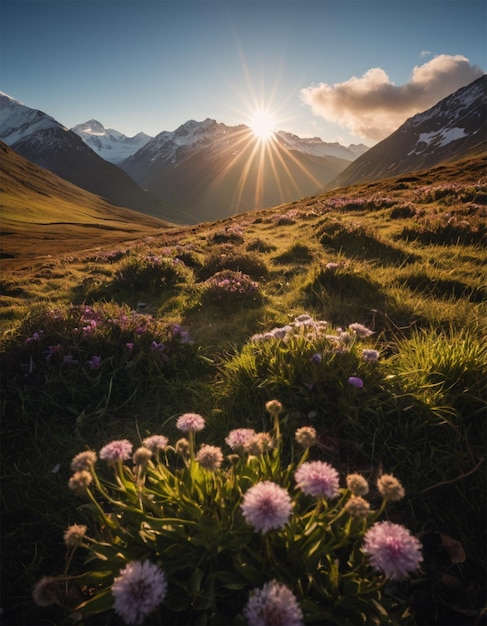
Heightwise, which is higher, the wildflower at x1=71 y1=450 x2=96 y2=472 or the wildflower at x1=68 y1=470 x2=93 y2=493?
the wildflower at x1=68 y1=470 x2=93 y2=493

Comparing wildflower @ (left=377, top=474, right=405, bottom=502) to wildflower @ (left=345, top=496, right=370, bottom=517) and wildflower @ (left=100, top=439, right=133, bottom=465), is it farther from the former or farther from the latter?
wildflower @ (left=100, top=439, right=133, bottom=465)

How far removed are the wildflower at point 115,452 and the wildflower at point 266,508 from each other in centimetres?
106

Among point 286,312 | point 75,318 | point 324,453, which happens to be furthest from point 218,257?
point 324,453

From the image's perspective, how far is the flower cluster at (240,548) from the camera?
1795mm

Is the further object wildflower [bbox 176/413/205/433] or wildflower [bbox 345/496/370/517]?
wildflower [bbox 176/413/205/433]

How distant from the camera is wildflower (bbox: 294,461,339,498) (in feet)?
6.46

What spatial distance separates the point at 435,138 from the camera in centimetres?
15825

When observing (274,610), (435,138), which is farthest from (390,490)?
(435,138)

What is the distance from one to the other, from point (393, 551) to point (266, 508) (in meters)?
0.69

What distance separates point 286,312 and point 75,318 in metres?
3.85

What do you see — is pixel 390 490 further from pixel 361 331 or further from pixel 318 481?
pixel 361 331

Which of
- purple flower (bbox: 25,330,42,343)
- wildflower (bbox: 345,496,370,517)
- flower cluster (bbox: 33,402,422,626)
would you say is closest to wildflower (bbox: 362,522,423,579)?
flower cluster (bbox: 33,402,422,626)

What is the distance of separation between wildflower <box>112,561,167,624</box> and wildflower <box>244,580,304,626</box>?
48 centimetres

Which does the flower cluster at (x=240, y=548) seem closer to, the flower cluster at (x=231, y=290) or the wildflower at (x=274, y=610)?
the wildflower at (x=274, y=610)
